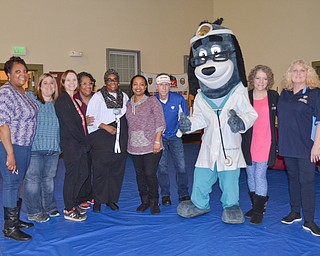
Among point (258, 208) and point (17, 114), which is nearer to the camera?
point (17, 114)

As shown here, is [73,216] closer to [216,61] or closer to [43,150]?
[43,150]

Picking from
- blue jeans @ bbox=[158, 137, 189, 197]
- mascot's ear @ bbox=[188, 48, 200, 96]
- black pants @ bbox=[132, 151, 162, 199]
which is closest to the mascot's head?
mascot's ear @ bbox=[188, 48, 200, 96]

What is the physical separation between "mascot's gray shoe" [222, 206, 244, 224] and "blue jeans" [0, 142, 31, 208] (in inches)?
68.8

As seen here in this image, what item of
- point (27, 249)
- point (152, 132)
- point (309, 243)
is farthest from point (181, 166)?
point (27, 249)

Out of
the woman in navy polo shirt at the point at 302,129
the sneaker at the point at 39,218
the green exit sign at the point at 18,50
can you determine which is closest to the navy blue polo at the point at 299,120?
the woman in navy polo shirt at the point at 302,129

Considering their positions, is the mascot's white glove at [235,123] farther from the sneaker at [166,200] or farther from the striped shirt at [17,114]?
the striped shirt at [17,114]

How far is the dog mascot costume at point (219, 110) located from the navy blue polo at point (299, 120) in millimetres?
271

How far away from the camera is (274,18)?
816cm

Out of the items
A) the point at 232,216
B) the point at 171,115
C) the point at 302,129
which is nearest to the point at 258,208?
the point at 232,216

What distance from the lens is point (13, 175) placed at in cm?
265

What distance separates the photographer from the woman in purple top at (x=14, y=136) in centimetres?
255

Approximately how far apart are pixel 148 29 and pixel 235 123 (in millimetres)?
6253

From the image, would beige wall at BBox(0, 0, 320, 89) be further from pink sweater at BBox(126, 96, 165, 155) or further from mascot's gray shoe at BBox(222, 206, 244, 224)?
mascot's gray shoe at BBox(222, 206, 244, 224)

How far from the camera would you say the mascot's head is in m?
2.96
